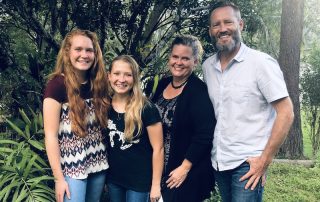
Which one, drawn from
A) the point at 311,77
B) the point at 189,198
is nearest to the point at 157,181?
the point at 189,198

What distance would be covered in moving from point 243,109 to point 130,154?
991mm

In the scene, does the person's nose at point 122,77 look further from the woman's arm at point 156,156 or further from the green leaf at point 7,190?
the green leaf at point 7,190

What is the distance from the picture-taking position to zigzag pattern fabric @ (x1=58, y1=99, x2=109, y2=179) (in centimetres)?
306

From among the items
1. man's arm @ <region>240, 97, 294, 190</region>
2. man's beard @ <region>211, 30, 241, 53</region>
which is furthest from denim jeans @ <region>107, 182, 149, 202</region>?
man's beard @ <region>211, 30, 241, 53</region>

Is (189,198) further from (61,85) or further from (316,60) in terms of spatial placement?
(316,60)

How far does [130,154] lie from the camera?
10.5ft

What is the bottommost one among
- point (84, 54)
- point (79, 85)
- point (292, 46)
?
point (79, 85)

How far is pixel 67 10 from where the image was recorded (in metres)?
4.96

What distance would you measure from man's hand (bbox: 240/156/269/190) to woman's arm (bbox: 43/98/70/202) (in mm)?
1436

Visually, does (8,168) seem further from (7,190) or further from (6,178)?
(7,190)

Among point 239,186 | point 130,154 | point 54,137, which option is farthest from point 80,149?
point 239,186

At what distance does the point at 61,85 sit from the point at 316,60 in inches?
371

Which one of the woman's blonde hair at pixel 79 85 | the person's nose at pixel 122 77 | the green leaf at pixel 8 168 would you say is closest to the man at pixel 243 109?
the person's nose at pixel 122 77

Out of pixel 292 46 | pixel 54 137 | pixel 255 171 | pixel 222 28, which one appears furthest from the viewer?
pixel 292 46
